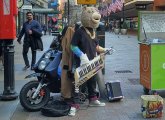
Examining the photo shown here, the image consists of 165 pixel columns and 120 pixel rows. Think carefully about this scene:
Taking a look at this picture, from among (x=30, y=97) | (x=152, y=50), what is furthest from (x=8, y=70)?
(x=152, y=50)

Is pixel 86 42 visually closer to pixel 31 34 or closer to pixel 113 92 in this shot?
pixel 113 92

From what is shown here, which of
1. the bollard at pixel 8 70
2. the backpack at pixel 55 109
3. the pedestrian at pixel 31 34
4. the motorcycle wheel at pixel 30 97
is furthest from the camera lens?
the pedestrian at pixel 31 34

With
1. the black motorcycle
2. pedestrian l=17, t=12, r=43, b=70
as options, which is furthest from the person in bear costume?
pedestrian l=17, t=12, r=43, b=70

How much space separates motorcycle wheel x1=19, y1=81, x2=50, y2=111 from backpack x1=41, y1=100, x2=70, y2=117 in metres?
0.14

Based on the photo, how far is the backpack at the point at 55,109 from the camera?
23.2 ft

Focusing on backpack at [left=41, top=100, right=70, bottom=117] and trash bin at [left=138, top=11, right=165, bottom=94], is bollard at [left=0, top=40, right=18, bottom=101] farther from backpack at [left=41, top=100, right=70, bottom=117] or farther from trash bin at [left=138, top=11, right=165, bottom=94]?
trash bin at [left=138, top=11, right=165, bottom=94]

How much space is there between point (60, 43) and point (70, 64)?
0.63 metres

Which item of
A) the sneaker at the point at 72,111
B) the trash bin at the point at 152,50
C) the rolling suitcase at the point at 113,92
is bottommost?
the sneaker at the point at 72,111

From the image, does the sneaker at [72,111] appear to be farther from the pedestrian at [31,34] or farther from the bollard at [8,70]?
the pedestrian at [31,34]

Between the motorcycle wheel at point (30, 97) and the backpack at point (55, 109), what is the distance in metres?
0.14

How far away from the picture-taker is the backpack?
23.2ft

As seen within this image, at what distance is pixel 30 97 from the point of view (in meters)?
7.39

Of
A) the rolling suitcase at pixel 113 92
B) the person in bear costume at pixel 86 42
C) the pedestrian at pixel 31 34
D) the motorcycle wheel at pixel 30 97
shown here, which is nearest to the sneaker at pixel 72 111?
the person in bear costume at pixel 86 42

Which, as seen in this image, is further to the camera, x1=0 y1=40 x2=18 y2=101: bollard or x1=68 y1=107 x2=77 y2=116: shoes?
x1=0 y1=40 x2=18 y2=101: bollard
